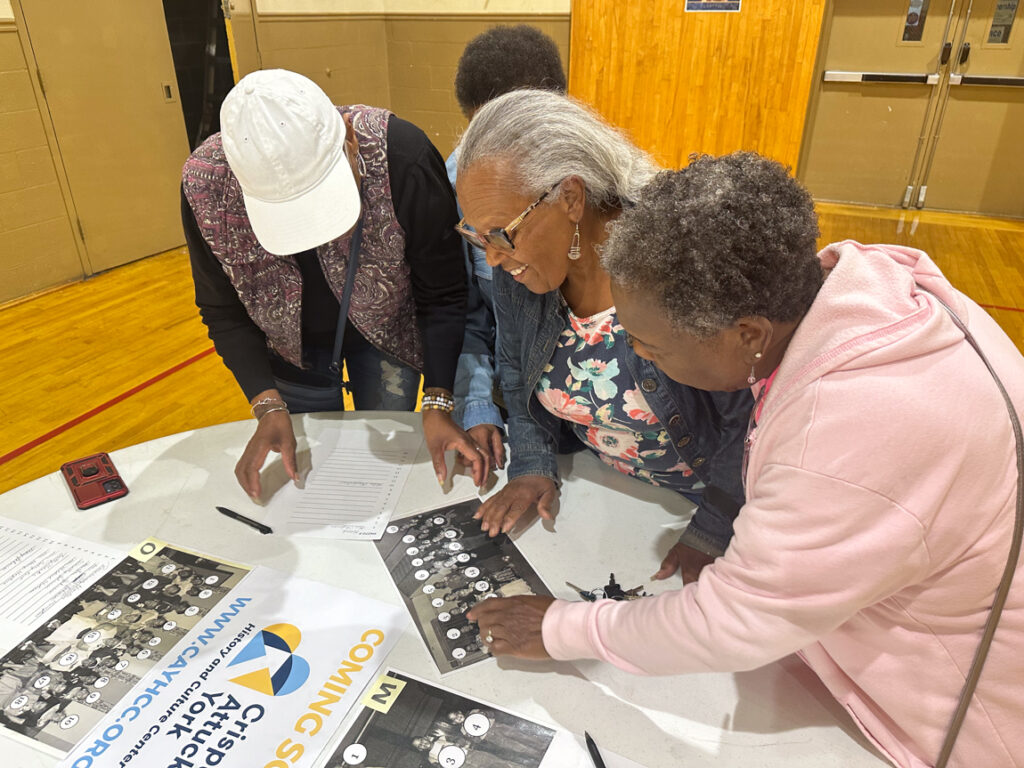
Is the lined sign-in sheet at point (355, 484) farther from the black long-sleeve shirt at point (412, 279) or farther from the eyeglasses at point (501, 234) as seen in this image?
the eyeglasses at point (501, 234)

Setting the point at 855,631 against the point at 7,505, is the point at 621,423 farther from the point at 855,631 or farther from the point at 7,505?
the point at 7,505

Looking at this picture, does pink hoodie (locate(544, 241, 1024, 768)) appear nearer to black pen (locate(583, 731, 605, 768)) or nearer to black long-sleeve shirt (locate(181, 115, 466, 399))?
black pen (locate(583, 731, 605, 768))

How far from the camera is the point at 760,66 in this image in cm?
468

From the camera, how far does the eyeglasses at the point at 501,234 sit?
1088 mm

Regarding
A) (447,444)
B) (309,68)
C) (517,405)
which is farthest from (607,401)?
(309,68)

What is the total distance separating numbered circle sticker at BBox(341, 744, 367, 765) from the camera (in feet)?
2.70

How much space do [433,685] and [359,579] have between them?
0.24 m

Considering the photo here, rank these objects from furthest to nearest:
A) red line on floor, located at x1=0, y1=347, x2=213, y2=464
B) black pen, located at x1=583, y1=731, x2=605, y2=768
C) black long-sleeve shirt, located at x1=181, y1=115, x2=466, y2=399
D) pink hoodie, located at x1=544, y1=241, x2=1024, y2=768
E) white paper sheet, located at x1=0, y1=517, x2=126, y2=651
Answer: red line on floor, located at x1=0, y1=347, x2=213, y2=464 < black long-sleeve shirt, located at x1=181, y1=115, x2=466, y2=399 < white paper sheet, located at x1=0, y1=517, x2=126, y2=651 < black pen, located at x1=583, y1=731, x2=605, y2=768 < pink hoodie, located at x1=544, y1=241, x2=1024, y2=768

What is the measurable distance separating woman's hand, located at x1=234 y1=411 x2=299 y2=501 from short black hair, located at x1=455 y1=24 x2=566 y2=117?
980 millimetres

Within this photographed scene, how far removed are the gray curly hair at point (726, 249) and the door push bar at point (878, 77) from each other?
534 centimetres

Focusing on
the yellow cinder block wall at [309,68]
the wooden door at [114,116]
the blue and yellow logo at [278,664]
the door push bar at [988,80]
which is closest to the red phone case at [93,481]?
the blue and yellow logo at [278,664]

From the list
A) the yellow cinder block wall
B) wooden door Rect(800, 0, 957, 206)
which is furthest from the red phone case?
wooden door Rect(800, 0, 957, 206)

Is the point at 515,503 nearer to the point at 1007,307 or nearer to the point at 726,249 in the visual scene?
the point at 726,249

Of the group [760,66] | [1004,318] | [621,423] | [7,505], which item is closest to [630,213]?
[621,423]
